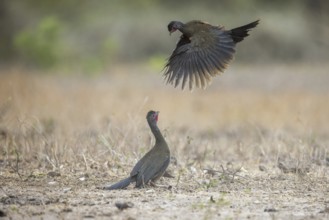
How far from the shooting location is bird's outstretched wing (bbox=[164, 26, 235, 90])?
28.1 ft

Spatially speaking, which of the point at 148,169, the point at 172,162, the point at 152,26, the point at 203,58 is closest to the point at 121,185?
the point at 148,169

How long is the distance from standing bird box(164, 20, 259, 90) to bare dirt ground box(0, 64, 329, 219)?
2.14 feet

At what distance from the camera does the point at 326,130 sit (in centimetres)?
1272

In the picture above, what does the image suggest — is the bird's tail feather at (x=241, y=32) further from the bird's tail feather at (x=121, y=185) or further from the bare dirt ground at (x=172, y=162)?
the bird's tail feather at (x=121, y=185)

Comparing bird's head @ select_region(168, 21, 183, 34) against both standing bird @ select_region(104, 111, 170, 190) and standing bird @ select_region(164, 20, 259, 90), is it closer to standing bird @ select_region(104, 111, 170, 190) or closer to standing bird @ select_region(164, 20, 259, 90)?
standing bird @ select_region(164, 20, 259, 90)

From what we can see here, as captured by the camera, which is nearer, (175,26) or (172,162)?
(172,162)

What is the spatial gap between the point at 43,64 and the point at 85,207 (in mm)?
15587

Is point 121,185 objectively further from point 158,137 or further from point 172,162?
point 172,162

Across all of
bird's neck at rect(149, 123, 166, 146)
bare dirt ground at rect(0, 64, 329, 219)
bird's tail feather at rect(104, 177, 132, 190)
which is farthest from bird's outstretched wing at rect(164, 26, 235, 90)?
bird's tail feather at rect(104, 177, 132, 190)

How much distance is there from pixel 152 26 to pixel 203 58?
23.9 m

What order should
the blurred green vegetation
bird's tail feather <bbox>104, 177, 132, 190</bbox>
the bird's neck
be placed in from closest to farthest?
1. bird's tail feather <bbox>104, 177, 132, 190</bbox>
2. the bird's neck
3. the blurred green vegetation

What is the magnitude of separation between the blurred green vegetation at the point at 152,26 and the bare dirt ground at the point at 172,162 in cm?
964

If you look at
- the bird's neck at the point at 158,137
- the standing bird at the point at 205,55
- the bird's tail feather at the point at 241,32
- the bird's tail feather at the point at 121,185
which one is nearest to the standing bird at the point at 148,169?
the bird's tail feather at the point at 121,185

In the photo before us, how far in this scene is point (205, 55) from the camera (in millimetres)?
8625
